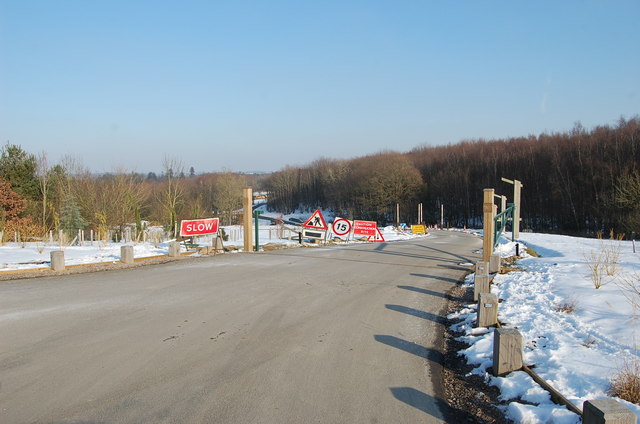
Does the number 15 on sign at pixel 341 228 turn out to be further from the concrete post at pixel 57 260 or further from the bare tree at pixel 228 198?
the bare tree at pixel 228 198

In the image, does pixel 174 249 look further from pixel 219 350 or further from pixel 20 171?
pixel 20 171

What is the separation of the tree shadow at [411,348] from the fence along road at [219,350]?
30 millimetres

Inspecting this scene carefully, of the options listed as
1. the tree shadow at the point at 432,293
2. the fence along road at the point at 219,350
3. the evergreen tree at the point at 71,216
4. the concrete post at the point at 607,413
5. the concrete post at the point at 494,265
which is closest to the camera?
the concrete post at the point at 607,413

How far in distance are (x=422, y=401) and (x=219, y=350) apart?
9.58ft

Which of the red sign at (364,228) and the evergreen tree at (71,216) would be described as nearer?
the red sign at (364,228)

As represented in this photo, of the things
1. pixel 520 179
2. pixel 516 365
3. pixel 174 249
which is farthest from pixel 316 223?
pixel 520 179

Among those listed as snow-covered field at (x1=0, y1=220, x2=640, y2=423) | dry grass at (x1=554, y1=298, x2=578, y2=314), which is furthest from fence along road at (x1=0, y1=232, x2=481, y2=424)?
dry grass at (x1=554, y1=298, x2=578, y2=314)

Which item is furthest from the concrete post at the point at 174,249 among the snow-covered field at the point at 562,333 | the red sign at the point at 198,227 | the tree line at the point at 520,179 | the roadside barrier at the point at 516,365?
the tree line at the point at 520,179

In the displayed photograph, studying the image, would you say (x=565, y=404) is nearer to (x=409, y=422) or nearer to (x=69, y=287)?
(x=409, y=422)

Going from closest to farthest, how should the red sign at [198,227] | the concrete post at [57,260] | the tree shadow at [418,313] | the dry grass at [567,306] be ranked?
the dry grass at [567,306]
the tree shadow at [418,313]
the concrete post at [57,260]
the red sign at [198,227]

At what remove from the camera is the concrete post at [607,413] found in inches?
125

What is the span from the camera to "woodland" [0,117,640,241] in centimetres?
3384

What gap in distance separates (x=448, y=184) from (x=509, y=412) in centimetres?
8204

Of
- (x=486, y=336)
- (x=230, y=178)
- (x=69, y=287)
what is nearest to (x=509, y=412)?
(x=486, y=336)
